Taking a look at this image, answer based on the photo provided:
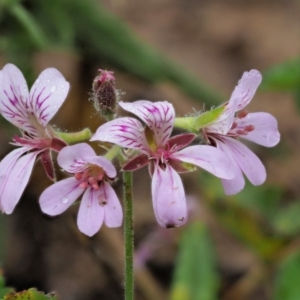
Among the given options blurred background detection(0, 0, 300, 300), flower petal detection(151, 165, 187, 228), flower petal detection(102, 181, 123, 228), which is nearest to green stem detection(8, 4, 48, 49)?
blurred background detection(0, 0, 300, 300)

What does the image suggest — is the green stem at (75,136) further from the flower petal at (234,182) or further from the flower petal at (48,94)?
the flower petal at (234,182)

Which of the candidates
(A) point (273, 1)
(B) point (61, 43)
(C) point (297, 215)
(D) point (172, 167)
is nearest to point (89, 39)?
(B) point (61, 43)

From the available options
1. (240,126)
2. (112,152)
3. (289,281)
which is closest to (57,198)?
(112,152)

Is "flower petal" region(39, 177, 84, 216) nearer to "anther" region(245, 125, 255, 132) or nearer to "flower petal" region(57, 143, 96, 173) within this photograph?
"flower petal" region(57, 143, 96, 173)

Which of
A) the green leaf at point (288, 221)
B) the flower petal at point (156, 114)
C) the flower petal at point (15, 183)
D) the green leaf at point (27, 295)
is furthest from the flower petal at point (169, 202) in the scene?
the green leaf at point (288, 221)

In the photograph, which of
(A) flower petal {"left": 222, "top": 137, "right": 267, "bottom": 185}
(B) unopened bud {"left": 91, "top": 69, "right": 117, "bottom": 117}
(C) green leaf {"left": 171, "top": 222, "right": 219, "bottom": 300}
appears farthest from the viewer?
(C) green leaf {"left": 171, "top": 222, "right": 219, "bottom": 300}

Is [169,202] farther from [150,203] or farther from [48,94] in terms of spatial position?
[150,203]
